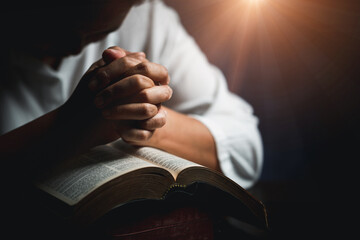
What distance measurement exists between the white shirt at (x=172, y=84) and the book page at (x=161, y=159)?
290mm

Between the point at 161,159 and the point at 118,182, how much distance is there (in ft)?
A: 0.36

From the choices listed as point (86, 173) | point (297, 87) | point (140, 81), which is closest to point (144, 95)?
point (140, 81)

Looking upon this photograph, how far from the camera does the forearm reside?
0.66 meters

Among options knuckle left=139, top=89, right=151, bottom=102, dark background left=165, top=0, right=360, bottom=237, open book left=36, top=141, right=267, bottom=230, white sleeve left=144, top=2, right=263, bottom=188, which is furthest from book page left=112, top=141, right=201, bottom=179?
white sleeve left=144, top=2, right=263, bottom=188

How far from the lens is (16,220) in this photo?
425mm

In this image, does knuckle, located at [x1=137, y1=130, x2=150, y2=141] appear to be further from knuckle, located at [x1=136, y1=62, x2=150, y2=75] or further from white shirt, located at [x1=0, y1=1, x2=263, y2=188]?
white shirt, located at [x1=0, y1=1, x2=263, y2=188]

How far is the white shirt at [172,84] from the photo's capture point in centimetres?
75

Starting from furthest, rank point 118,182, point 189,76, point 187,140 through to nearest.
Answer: point 189,76, point 187,140, point 118,182

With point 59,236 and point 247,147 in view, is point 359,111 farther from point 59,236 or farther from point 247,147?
point 59,236

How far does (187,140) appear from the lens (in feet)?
2.33

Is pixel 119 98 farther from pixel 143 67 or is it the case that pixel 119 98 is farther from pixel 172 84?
pixel 172 84

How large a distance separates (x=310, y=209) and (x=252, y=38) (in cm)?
67

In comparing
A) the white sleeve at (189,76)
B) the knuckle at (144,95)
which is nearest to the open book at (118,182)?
the knuckle at (144,95)

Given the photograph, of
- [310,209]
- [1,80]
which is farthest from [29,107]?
[310,209]
